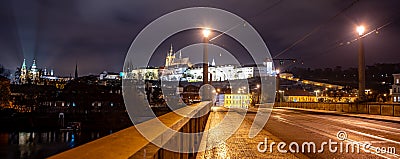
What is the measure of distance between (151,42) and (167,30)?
3.42 feet

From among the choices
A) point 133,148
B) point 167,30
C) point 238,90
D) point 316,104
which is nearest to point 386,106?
point 316,104

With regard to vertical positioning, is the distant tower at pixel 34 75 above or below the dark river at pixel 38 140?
above

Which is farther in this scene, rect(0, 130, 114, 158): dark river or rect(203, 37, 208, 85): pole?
rect(0, 130, 114, 158): dark river

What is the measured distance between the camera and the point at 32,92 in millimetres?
101250

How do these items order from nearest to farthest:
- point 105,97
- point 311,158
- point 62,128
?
point 311,158
point 62,128
point 105,97

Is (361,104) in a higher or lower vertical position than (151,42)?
lower

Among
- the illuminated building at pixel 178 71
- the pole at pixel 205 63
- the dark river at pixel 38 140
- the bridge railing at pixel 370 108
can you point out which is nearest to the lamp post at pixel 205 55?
the pole at pixel 205 63

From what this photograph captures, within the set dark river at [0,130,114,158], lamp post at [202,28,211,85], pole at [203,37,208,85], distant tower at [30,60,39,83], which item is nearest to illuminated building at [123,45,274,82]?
lamp post at [202,28,211,85]

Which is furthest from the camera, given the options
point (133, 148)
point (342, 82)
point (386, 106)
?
point (342, 82)

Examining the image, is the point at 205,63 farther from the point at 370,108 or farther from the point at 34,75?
the point at 34,75

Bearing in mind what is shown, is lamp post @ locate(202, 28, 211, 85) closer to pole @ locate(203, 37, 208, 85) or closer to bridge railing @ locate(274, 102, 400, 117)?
pole @ locate(203, 37, 208, 85)

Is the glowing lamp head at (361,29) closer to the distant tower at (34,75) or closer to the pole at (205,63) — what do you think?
the pole at (205,63)

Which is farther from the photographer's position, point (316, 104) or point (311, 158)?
point (316, 104)

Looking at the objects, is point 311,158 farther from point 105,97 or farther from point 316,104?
point 105,97
